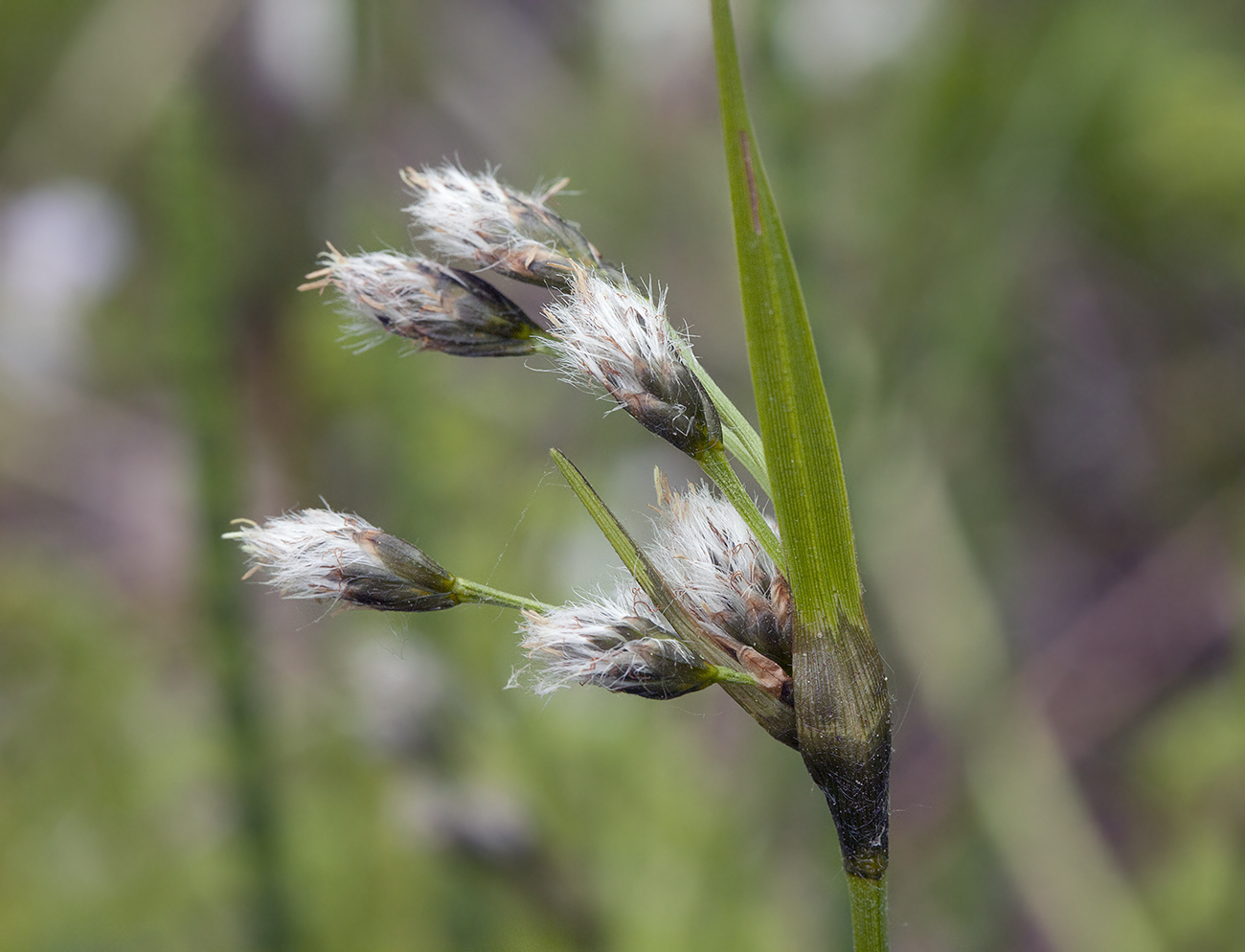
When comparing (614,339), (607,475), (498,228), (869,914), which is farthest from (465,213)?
(607,475)

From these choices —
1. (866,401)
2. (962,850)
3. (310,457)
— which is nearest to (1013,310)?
(866,401)

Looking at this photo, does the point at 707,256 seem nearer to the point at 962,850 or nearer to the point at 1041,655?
the point at 1041,655

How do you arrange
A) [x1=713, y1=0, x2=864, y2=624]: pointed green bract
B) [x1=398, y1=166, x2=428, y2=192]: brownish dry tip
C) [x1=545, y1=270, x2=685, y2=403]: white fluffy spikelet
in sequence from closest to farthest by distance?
[x1=713, y1=0, x2=864, y2=624]: pointed green bract
[x1=545, y1=270, x2=685, y2=403]: white fluffy spikelet
[x1=398, y1=166, x2=428, y2=192]: brownish dry tip

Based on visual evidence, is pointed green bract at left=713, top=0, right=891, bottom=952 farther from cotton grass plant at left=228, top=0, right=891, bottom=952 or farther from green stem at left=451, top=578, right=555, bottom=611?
green stem at left=451, top=578, right=555, bottom=611

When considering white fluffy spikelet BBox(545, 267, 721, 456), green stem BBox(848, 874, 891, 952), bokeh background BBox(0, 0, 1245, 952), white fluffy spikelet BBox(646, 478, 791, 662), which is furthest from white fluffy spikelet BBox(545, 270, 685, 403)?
bokeh background BBox(0, 0, 1245, 952)

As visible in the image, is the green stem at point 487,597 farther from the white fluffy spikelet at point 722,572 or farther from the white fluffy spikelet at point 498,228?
the white fluffy spikelet at point 498,228

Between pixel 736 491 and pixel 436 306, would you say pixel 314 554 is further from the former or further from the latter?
pixel 736 491
